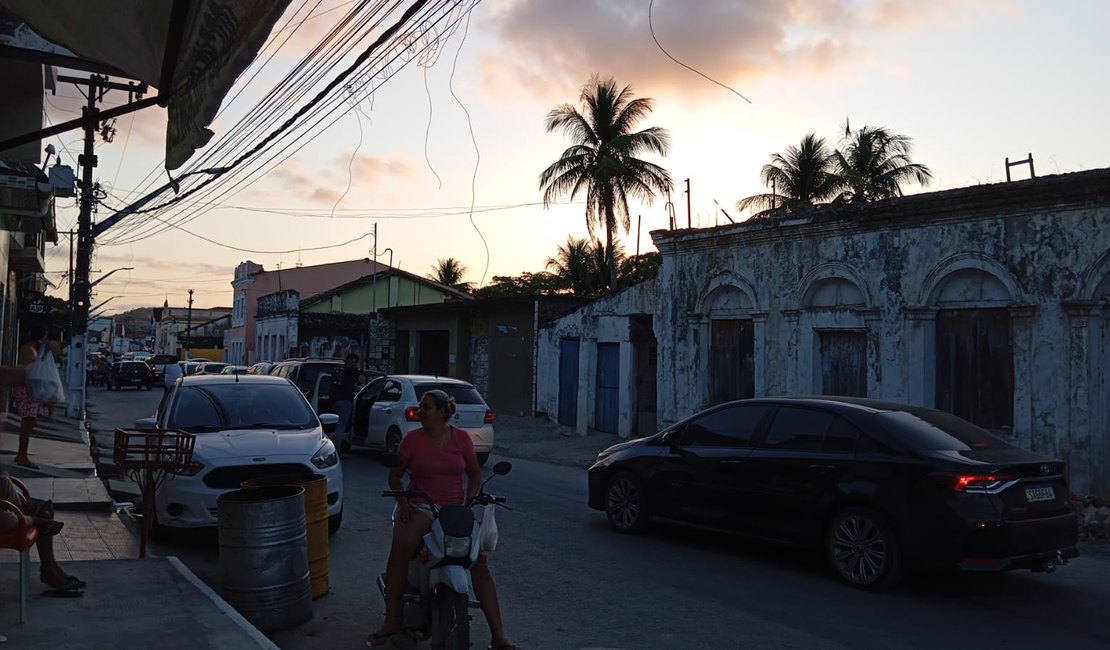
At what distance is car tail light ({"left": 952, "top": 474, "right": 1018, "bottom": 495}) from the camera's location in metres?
7.10

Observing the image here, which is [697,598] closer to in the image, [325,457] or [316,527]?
[316,527]

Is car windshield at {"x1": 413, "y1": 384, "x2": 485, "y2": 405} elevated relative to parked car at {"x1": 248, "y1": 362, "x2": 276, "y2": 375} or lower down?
lower down

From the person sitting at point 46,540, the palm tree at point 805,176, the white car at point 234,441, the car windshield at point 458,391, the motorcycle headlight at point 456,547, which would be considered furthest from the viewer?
the palm tree at point 805,176

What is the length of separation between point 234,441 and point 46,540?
8.94 feet

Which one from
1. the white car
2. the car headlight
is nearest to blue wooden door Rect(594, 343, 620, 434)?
the white car

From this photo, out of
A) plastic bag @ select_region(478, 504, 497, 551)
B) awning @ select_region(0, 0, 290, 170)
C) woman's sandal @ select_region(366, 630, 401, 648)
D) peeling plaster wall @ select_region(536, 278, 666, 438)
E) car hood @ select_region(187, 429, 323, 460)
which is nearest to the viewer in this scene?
awning @ select_region(0, 0, 290, 170)

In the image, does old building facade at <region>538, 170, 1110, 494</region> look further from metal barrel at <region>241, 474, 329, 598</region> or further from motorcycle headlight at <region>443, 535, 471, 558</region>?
motorcycle headlight at <region>443, 535, 471, 558</region>

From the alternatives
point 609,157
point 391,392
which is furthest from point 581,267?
point 391,392

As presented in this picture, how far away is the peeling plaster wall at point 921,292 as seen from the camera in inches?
482

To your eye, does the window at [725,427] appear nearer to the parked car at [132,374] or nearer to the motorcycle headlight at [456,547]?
the motorcycle headlight at [456,547]

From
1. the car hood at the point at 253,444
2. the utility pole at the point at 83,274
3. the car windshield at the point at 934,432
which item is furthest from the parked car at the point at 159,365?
the car windshield at the point at 934,432

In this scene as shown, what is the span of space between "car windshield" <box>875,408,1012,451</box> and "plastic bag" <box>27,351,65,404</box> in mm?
6267

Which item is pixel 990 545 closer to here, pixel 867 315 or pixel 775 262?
pixel 867 315

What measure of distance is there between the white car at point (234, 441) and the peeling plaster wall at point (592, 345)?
11.0 m
